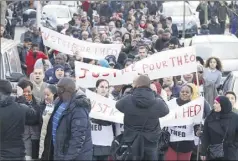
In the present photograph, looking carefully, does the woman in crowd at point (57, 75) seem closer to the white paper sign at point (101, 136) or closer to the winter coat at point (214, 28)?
the white paper sign at point (101, 136)

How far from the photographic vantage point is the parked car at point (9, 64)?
15195 mm

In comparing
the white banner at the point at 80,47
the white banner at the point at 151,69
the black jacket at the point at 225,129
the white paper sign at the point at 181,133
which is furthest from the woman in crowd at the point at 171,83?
the white banner at the point at 80,47

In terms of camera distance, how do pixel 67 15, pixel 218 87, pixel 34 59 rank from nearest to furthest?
pixel 218 87 < pixel 34 59 < pixel 67 15

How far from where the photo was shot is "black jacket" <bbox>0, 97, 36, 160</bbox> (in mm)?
10133

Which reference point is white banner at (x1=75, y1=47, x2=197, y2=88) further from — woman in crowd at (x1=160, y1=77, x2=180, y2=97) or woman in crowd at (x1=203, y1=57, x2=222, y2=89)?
woman in crowd at (x1=203, y1=57, x2=222, y2=89)

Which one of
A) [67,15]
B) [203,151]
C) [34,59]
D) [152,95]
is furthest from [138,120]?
[67,15]

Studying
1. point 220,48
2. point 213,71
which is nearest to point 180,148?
point 213,71

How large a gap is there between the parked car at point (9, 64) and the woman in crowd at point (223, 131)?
476 centimetres

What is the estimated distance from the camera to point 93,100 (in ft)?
39.0

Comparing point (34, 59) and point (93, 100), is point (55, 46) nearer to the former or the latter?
point (34, 59)

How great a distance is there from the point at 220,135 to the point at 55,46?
7690mm

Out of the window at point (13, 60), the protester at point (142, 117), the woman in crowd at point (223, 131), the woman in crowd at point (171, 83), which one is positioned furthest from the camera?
the window at point (13, 60)

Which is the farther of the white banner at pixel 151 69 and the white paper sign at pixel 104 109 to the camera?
the white banner at pixel 151 69

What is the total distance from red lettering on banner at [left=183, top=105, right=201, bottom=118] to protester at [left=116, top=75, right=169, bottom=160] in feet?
4.32
